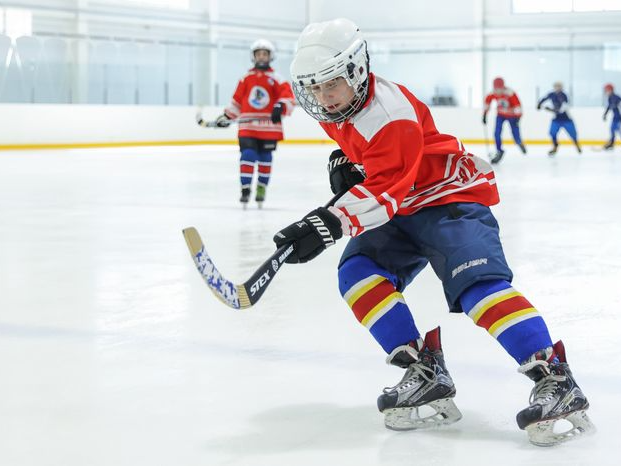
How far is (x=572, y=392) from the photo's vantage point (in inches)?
73.9

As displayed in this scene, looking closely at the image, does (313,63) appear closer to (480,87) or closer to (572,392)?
(572,392)

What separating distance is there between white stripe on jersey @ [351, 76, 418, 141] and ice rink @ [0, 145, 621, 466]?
0.58 meters

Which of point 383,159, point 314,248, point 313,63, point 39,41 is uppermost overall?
point 39,41

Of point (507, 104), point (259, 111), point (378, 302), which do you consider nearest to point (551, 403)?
point (378, 302)

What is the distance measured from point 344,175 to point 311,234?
1.01 feet

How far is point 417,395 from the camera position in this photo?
6.52ft

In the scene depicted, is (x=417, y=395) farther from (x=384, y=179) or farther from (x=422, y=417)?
(x=384, y=179)

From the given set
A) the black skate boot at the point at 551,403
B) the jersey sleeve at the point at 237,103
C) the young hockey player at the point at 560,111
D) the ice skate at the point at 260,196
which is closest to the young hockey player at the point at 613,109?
the young hockey player at the point at 560,111

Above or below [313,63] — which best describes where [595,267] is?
below

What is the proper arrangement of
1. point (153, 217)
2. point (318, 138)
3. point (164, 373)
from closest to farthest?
point (164, 373) < point (153, 217) < point (318, 138)

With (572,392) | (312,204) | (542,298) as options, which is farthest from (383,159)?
(312,204)

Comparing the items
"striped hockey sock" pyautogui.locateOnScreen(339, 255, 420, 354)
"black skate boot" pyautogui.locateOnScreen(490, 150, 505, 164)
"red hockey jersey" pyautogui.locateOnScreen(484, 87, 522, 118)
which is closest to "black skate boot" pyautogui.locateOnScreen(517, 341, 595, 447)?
"striped hockey sock" pyautogui.locateOnScreen(339, 255, 420, 354)

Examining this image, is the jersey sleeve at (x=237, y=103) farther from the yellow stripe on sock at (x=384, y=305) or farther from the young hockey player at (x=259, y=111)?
the yellow stripe on sock at (x=384, y=305)

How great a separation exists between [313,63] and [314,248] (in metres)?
0.34
